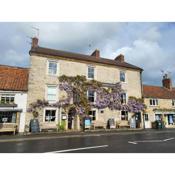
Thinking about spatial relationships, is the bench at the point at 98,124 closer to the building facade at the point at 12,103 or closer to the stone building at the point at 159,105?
the stone building at the point at 159,105

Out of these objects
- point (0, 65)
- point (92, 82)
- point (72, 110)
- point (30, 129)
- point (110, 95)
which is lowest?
→ point (30, 129)

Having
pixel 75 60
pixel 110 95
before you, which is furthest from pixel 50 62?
pixel 110 95

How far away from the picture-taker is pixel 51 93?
2091 centimetres

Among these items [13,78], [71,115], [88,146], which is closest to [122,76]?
[71,115]

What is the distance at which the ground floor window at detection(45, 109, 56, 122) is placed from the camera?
66.0 feet

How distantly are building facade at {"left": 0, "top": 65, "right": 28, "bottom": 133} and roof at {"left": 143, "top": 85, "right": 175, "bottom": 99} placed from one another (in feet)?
59.6

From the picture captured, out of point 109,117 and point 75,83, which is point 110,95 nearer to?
point 109,117

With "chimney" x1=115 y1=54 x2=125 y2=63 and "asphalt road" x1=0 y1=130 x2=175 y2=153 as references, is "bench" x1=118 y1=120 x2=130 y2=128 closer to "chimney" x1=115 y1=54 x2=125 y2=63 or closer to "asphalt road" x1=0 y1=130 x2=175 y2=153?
"chimney" x1=115 y1=54 x2=125 y2=63

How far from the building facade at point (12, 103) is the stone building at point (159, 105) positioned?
17.7 meters

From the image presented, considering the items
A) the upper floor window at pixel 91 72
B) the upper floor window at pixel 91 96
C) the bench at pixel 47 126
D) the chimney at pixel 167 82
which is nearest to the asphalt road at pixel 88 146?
the bench at pixel 47 126

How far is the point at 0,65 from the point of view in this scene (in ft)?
72.4

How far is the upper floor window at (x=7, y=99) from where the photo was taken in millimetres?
18423

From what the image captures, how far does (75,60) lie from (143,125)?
13620mm

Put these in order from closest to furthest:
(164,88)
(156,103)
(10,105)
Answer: (10,105), (156,103), (164,88)
